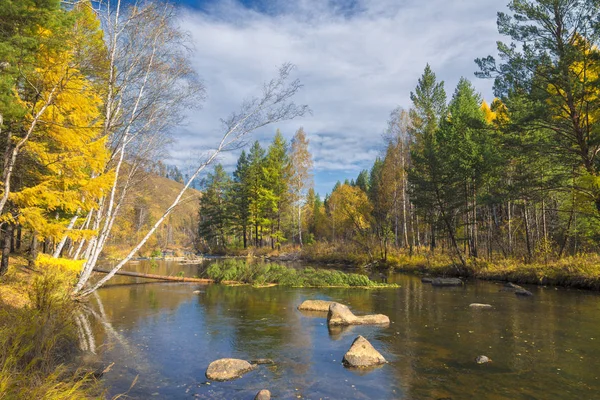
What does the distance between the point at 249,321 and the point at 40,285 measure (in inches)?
223

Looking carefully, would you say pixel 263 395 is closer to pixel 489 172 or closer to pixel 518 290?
pixel 518 290

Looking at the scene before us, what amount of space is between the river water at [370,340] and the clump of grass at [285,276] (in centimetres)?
355

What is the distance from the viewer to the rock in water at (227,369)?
6.41 m

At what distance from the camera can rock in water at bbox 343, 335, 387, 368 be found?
7.07 m

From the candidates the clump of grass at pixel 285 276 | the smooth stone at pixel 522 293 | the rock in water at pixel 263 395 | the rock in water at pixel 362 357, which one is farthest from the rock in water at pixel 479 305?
the rock in water at pixel 263 395

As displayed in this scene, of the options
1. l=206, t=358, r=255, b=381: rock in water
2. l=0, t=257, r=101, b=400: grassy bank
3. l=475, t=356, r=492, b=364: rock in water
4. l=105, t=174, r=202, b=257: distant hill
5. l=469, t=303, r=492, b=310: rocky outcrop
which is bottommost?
l=469, t=303, r=492, b=310: rocky outcrop

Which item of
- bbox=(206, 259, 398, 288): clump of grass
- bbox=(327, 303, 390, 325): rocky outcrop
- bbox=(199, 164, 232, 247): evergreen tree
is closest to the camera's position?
bbox=(327, 303, 390, 325): rocky outcrop

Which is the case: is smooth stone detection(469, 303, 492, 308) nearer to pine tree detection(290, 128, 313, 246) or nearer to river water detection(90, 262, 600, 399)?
river water detection(90, 262, 600, 399)

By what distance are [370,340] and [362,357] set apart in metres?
1.83

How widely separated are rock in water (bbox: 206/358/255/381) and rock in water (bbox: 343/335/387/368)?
191 centimetres

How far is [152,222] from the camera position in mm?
70000

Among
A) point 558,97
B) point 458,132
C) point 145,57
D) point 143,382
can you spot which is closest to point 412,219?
point 458,132

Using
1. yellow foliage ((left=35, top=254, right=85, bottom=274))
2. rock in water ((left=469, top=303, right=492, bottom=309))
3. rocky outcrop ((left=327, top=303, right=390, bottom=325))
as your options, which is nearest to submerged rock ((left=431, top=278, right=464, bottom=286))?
rock in water ((left=469, top=303, right=492, bottom=309))

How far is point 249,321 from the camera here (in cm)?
1100
